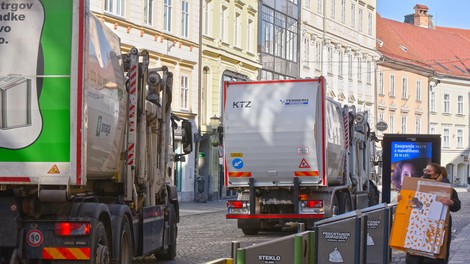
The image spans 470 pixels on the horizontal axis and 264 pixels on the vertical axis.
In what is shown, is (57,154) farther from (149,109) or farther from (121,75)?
(149,109)

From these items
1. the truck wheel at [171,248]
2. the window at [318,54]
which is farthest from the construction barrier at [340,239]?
the window at [318,54]

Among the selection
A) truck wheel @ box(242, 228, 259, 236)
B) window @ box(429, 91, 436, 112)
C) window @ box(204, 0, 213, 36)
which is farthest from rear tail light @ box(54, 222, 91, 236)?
window @ box(429, 91, 436, 112)

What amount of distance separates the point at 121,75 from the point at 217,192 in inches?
1302

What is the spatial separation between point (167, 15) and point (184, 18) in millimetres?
1704

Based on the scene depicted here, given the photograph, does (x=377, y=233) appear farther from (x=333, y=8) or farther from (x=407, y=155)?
(x=333, y=8)

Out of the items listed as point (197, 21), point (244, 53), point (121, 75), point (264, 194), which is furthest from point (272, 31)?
point (121, 75)

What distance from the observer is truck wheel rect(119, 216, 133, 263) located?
12695 millimetres

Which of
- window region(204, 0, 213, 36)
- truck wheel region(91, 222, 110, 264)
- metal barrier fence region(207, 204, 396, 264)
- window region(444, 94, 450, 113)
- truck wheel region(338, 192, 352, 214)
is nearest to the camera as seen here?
metal barrier fence region(207, 204, 396, 264)

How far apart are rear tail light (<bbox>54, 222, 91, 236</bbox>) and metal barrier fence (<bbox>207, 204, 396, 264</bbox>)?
2.56 m

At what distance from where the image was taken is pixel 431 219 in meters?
11.8

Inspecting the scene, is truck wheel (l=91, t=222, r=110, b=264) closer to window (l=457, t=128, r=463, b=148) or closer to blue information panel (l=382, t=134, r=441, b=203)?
blue information panel (l=382, t=134, r=441, b=203)

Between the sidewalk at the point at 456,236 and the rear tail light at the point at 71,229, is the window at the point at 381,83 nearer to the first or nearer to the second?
the sidewalk at the point at 456,236

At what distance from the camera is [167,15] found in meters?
41.0

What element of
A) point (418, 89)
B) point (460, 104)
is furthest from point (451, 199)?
point (460, 104)
